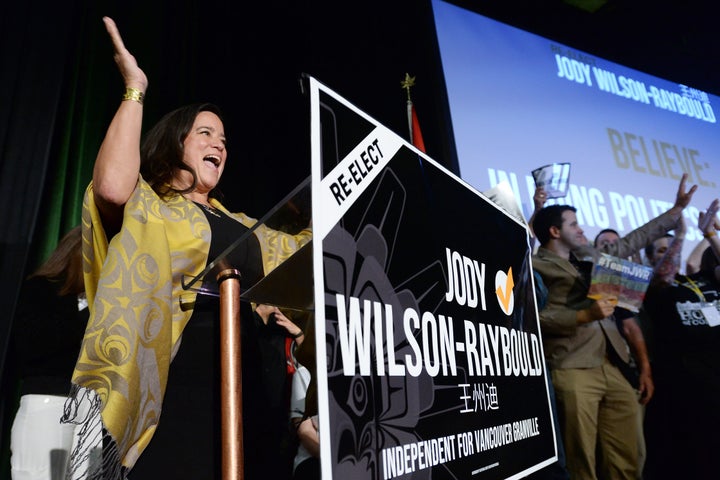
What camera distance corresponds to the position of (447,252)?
85cm

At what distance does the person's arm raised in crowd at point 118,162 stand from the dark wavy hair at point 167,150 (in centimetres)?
18

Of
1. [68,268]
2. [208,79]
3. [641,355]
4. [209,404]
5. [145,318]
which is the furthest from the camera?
[641,355]

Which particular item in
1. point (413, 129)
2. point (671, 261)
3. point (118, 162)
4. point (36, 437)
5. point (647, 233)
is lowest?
point (36, 437)

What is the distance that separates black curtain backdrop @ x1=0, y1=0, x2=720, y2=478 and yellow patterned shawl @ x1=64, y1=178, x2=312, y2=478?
87 centimetres

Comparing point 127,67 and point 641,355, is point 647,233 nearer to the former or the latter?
point 641,355

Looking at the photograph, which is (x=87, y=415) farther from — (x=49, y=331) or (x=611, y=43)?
(x=611, y=43)

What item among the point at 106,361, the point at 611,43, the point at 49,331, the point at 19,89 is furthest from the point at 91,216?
the point at 611,43

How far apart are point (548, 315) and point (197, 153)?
1.94 m

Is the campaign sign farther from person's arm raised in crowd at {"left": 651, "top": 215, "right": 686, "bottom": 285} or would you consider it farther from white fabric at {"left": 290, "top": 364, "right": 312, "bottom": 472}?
person's arm raised in crowd at {"left": 651, "top": 215, "right": 686, "bottom": 285}

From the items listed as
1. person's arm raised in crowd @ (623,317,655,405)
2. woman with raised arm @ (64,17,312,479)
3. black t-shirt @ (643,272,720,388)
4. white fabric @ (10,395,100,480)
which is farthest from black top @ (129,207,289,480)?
black t-shirt @ (643,272,720,388)

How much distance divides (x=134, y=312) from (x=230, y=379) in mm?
190

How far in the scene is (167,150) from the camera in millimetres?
1146

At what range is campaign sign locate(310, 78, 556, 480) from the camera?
57cm

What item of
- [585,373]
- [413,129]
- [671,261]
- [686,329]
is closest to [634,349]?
[686,329]
